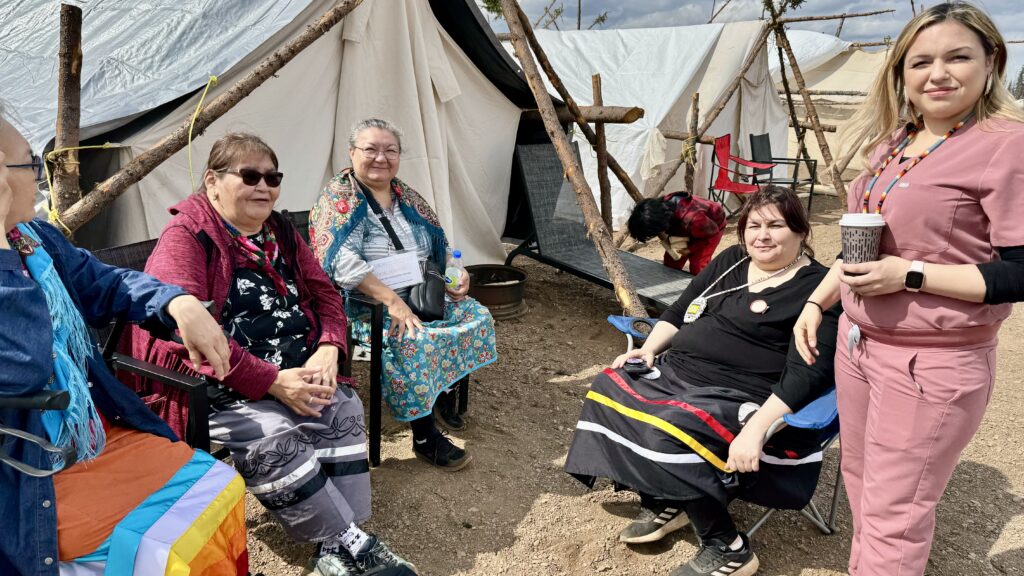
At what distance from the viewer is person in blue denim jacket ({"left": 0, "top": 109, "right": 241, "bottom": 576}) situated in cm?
132

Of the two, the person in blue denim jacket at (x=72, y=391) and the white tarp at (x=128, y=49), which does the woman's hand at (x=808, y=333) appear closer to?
the person in blue denim jacket at (x=72, y=391)

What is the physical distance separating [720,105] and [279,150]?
5273 mm

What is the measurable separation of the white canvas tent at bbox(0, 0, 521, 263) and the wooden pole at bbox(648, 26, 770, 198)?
2323 millimetres

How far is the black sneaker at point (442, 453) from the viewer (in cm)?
283

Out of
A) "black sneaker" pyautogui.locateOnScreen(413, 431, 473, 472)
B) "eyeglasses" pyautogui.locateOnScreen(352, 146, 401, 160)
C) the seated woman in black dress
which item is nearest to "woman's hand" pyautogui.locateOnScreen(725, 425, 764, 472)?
the seated woman in black dress

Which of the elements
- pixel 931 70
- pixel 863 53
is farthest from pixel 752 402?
pixel 863 53

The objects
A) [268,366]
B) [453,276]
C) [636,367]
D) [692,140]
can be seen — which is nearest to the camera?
[268,366]

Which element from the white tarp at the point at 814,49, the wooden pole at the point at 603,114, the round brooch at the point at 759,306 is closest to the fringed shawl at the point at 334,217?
the round brooch at the point at 759,306

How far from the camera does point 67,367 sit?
1.45 meters

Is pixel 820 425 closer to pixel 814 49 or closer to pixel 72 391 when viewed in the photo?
pixel 72 391

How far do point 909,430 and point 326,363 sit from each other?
1.78 meters

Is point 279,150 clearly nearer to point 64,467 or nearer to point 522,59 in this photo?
point 522,59

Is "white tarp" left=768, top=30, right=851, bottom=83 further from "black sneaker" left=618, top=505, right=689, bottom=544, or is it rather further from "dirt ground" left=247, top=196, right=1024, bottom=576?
"black sneaker" left=618, top=505, right=689, bottom=544

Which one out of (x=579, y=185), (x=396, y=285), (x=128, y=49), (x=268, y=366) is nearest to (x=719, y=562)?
(x=268, y=366)
